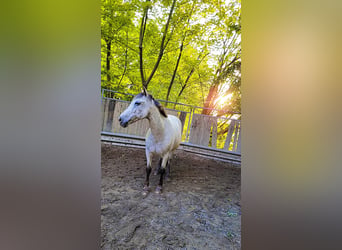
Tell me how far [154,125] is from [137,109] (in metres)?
0.22

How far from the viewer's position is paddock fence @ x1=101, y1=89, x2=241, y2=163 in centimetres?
103

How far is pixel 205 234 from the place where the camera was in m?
0.86

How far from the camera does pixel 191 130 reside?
58.6 inches

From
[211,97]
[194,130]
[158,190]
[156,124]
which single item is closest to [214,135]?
[194,130]

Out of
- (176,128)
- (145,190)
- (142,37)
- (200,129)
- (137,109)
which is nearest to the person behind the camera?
(142,37)

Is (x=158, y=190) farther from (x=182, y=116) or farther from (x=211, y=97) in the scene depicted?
(x=211, y=97)

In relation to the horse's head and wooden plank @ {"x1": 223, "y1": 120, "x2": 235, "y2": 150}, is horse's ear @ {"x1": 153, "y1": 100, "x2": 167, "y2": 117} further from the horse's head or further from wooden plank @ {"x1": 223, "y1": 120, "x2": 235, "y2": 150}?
wooden plank @ {"x1": 223, "y1": 120, "x2": 235, "y2": 150}

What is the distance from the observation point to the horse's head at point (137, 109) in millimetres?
1098

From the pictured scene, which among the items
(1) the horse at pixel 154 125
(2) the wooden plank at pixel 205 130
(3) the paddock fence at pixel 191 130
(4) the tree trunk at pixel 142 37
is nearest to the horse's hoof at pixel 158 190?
(1) the horse at pixel 154 125

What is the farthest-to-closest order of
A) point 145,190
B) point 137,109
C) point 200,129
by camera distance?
1. point 200,129
2. point 145,190
3. point 137,109

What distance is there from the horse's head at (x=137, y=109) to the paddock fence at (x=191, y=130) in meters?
0.05
